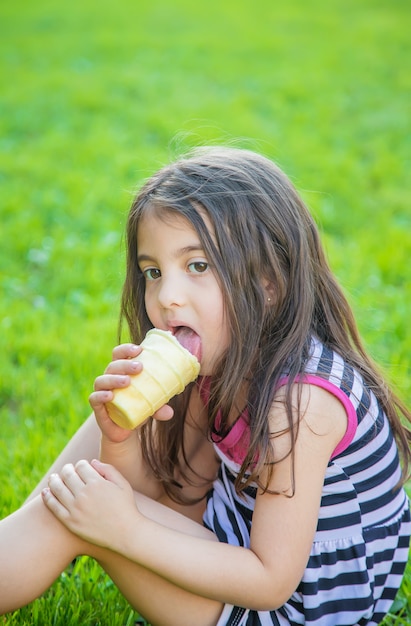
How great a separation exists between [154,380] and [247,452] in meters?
0.28

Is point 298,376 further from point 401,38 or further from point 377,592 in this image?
point 401,38

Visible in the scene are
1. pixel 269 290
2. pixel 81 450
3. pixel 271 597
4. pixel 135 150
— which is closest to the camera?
pixel 271 597

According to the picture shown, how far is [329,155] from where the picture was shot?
5969 mm

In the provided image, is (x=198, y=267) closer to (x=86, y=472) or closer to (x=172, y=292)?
(x=172, y=292)

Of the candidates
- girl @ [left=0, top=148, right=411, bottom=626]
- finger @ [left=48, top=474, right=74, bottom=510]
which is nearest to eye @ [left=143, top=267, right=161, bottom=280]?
girl @ [left=0, top=148, right=411, bottom=626]

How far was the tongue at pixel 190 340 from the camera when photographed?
1.92 metres

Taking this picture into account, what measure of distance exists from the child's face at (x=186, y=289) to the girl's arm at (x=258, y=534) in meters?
0.25

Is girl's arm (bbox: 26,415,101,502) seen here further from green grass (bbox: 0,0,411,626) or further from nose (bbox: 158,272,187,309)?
nose (bbox: 158,272,187,309)

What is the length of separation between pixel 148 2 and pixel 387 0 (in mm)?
3804

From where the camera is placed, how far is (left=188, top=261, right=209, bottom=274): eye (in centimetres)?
193

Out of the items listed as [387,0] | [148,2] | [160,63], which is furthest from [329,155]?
[148,2]

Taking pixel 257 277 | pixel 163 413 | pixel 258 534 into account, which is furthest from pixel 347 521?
pixel 257 277

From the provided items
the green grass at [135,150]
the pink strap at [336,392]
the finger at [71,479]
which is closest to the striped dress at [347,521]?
the pink strap at [336,392]

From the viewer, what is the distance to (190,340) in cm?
193
